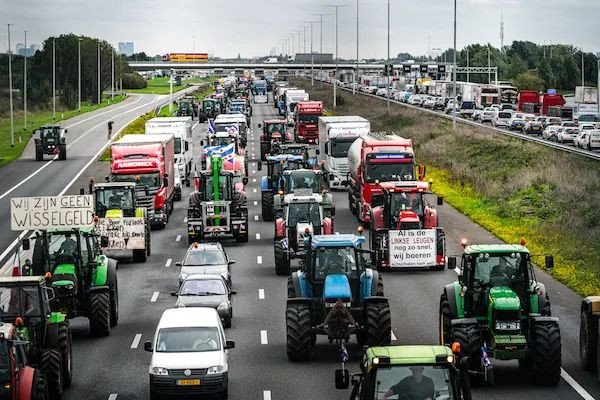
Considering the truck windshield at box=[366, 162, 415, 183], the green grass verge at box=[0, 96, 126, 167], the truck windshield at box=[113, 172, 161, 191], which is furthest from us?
the green grass verge at box=[0, 96, 126, 167]

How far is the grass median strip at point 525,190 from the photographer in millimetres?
47688

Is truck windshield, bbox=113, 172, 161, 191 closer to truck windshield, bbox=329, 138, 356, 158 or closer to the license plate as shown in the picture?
truck windshield, bbox=329, 138, 356, 158

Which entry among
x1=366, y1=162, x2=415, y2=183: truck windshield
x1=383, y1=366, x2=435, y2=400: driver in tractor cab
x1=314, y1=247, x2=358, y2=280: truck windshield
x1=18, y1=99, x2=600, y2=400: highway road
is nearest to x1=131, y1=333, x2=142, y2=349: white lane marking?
x1=18, y1=99, x2=600, y2=400: highway road

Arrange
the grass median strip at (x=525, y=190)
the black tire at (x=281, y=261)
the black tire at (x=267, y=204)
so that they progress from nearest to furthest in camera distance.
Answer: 1. the black tire at (x=281, y=261)
2. the grass median strip at (x=525, y=190)
3. the black tire at (x=267, y=204)

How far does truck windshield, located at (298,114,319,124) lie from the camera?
343 ft

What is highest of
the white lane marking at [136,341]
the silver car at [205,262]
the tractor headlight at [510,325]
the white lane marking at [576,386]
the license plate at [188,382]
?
the tractor headlight at [510,325]

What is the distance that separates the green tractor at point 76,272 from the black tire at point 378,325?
773cm

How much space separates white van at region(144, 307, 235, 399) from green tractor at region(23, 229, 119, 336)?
17.9 ft

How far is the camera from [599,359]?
1091 inches

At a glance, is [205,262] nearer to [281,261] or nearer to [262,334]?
[281,261]

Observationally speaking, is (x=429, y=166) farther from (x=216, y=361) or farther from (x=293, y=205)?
(x=216, y=361)

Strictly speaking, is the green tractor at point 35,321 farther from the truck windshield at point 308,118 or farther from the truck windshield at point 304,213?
the truck windshield at point 308,118

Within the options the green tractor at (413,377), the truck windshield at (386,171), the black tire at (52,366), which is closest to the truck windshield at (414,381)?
the green tractor at (413,377)

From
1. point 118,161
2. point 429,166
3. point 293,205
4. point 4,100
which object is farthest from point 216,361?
point 4,100
